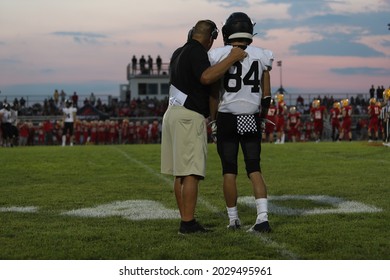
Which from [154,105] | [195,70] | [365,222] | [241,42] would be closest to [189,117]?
[195,70]

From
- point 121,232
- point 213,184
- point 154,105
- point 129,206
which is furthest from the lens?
point 154,105

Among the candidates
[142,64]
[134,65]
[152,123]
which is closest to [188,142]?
[152,123]

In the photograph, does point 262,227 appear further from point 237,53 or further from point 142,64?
point 142,64

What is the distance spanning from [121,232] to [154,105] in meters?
39.1

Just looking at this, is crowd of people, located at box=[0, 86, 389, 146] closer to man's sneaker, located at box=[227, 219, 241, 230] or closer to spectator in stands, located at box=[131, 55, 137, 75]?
spectator in stands, located at box=[131, 55, 137, 75]

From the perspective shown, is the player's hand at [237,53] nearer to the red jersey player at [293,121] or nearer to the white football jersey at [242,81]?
the white football jersey at [242,81]

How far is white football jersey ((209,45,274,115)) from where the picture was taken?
5.56 metres

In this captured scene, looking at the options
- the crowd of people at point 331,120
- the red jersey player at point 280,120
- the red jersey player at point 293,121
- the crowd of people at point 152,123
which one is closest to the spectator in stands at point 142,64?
the crowd of people at point 152,123

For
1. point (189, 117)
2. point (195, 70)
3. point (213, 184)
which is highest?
point (195, 70)

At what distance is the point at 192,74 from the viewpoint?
5508mm

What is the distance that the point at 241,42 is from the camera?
5621 millimetres

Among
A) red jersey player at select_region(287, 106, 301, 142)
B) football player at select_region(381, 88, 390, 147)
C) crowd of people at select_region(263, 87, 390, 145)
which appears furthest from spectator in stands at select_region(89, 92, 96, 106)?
football player at select_region(381, 88, 390, 147)

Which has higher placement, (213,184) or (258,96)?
(258,96)
